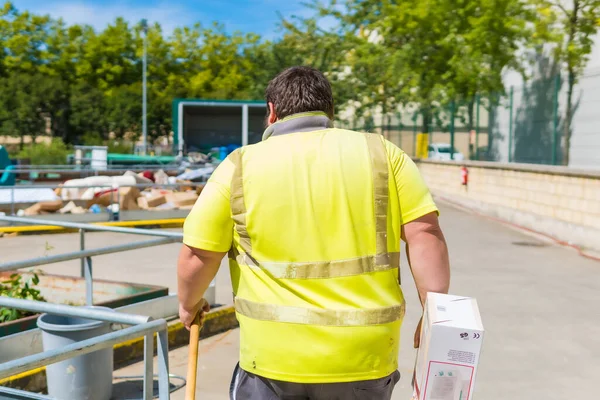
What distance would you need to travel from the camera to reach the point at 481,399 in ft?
17.5

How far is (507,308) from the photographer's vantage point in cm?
825

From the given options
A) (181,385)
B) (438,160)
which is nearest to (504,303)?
(181,385)

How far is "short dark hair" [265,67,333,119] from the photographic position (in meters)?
2.50

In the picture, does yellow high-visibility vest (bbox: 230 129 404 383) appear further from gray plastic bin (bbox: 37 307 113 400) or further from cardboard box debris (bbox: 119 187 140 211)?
cardboard box debris (bbox: 119 187 140 211)

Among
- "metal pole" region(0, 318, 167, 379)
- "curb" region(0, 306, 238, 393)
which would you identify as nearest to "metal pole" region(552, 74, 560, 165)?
"curb" region(0, 306, 238, 393)

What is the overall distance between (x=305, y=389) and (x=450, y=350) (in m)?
0.52

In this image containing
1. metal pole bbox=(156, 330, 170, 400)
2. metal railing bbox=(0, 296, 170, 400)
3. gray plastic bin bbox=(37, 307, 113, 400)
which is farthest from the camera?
gray plastic bin bbox=(37, 307, 113, 400)

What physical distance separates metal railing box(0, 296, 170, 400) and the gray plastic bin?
50.5 inches

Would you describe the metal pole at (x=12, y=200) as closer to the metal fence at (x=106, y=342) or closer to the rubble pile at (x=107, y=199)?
the rubble pile at (x=107, y=199)

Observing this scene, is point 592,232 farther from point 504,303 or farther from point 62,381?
point 62,381

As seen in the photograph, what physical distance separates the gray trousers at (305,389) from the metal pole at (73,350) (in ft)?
1.88

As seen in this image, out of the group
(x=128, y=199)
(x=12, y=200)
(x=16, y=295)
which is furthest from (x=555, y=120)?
(x=16, y=295)

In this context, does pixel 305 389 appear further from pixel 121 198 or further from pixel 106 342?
pixel 121 198

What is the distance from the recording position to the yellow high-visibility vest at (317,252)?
236cm
